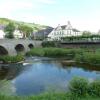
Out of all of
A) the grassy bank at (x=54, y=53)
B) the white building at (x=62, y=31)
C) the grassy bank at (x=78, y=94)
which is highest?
the white building at (x=62, y=31)

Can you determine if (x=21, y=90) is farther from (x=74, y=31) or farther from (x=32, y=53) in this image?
(x=74, y=31)

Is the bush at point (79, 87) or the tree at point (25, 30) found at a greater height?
the tree at point (25, 30)

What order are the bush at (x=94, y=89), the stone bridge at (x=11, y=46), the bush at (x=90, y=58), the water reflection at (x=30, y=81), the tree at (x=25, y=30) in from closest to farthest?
the bush at (x=94, y=89), the water reflection at (x=30, y=81), the bush at (x=90, y=58), the stone bridge at (x=11, y=46), the tree at (x=25, y=30)

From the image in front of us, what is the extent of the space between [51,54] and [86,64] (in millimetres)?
26963

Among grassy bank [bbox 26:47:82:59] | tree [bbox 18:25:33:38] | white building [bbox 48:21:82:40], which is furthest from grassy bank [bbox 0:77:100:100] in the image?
tree [bbox 18:25:33:38]

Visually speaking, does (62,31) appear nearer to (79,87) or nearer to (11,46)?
(11,46)

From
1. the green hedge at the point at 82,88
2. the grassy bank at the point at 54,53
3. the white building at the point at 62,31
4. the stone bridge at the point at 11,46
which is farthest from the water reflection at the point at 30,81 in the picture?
the white building at the point at 62,31

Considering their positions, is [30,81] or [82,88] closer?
[82,88]

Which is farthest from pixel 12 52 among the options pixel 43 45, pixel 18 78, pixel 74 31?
pixel 74 31

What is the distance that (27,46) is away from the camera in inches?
4048

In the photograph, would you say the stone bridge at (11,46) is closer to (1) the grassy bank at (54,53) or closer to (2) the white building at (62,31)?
(1) the grassy bank at (54,53)

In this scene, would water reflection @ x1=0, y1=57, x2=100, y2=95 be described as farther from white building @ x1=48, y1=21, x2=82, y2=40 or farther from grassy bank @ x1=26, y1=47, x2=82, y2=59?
white building @ x1=48, y1=21, x2=82, y2=40

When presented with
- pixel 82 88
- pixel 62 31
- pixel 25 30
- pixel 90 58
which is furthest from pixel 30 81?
pixel 25 30

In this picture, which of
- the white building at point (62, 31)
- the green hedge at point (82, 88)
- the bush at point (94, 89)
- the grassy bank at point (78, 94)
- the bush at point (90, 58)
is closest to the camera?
the grassy bank at point (78, 94)
